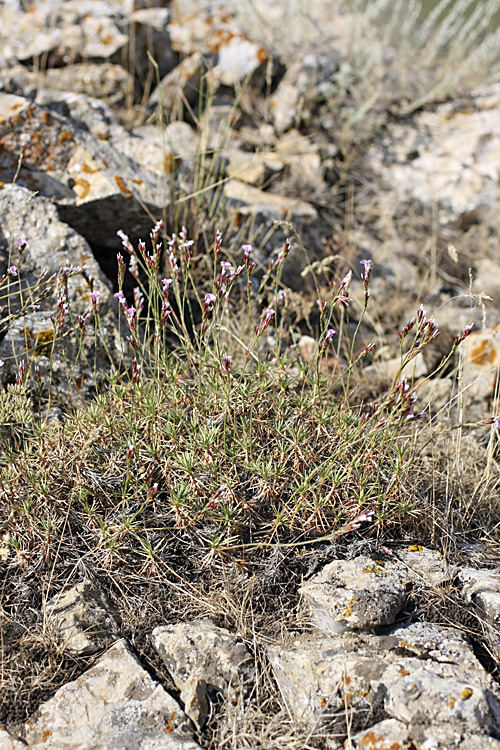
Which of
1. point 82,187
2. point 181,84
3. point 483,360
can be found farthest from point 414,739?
point 181,84

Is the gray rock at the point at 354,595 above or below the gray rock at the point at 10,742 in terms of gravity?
above

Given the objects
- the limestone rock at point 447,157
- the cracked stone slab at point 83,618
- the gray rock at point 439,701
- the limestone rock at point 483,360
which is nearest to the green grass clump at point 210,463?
the cracked stone slab at point 83,618

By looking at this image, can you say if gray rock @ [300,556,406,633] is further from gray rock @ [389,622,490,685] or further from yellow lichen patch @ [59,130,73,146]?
yellow lichen patch @ [59,130,73,146]

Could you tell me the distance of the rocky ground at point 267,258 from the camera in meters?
1.95

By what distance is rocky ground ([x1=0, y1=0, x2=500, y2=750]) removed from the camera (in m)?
1.95

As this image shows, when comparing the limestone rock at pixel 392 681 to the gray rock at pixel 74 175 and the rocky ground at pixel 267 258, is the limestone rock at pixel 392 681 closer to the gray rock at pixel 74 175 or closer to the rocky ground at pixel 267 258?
the rocky ground at pixel 267 258

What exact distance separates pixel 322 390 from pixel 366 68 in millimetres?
5405

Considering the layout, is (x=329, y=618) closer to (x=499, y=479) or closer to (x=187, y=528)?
(x=187, y=528)

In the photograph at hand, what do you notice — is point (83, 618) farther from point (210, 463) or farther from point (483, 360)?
point (483, 360)

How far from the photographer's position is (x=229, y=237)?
14.1ft

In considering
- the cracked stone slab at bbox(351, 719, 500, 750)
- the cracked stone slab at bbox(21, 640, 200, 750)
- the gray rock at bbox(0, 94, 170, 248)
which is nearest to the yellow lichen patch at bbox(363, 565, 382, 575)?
the cracked stone slab at bbox(351, 719, 500, 750)

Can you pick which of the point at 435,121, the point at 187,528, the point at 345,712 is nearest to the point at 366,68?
the point at 435,121

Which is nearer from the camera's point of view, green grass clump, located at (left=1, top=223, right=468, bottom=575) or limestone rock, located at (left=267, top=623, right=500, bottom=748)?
limestone rock, located at (left=267, top=623, right=500, bottom=748)

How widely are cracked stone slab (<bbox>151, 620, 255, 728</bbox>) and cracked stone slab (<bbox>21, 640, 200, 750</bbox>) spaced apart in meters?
0.06
